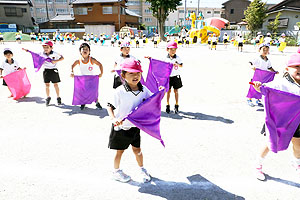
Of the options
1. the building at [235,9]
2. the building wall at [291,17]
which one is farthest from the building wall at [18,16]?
the building wall at [291,17]

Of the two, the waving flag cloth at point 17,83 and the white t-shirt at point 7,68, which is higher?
the white t-shirt at point 7,68

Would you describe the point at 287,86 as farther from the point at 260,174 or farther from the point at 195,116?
the point at 195,116

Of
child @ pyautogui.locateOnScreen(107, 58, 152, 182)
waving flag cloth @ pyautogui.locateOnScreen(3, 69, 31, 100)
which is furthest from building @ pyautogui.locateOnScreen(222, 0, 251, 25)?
child @ pyautogui.locateOnScreen(107, 58, 152, 182)

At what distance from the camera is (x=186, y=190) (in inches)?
123

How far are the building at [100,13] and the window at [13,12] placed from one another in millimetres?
13068

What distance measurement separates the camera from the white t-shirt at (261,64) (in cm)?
608

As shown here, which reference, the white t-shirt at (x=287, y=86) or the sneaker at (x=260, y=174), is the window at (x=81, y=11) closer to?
the white t-shirt at (x=287, y=86)

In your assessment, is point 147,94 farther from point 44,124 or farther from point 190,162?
point 44,124

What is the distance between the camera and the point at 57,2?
2685 inches

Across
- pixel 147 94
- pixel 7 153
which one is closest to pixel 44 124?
pixel 7 153

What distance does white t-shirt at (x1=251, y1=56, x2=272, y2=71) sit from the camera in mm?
6081

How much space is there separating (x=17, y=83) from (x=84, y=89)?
2629 mm

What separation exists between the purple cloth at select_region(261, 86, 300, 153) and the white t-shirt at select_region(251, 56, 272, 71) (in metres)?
3.46

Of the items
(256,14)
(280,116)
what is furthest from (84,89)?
(256,14)
